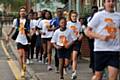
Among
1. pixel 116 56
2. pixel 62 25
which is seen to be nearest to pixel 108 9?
pixel 116 56

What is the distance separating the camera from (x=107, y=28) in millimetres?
8633

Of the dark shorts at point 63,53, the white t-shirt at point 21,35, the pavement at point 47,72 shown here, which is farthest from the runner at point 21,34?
the dark shorts at point 63,53

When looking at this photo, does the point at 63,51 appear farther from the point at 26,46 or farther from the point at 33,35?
the point at 33,35

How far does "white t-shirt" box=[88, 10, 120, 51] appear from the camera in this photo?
8547mm

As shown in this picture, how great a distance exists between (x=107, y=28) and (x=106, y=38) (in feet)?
0.75

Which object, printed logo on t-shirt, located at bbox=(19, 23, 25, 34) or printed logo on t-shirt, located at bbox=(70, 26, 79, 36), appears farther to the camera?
printed logo on t-shirt, located at bbox=(19, 23, 25, 34)

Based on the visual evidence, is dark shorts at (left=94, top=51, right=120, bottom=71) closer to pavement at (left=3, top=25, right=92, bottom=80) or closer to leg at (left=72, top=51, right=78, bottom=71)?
leg at (left=72, top=51, right=78, bottom=71)

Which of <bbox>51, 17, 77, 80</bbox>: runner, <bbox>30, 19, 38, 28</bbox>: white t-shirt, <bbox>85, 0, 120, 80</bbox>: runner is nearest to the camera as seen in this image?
<bbox>85, 0, 120, 80</bbox>: runner

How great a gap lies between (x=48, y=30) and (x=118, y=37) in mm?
7964

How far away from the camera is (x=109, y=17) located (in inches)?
338

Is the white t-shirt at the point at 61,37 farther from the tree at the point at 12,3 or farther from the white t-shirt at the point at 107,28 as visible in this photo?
the tree at the point at 12,3

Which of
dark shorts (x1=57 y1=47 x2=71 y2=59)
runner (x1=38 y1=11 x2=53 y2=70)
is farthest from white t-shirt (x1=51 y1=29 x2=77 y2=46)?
runner (x1=38 y1=11 x2=53 y2=70)

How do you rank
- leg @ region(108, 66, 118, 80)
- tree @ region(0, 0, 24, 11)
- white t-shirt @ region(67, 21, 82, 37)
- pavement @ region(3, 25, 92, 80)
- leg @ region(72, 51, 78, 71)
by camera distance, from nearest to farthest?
leg @ region(108, 66, 118, 80)
leg @ region(72, 51, 78, 71)
white t-shirt @ region(67, 21, 82, 37)
pavement @ region(3, 25, 92, 80)
tree @ region(0, 0, 24, 11)

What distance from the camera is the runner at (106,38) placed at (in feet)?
27.9
